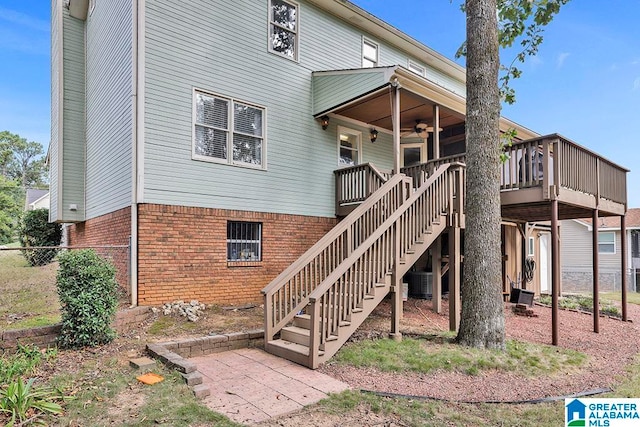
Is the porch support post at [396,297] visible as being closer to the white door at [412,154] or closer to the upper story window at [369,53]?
the white door at [412,154]

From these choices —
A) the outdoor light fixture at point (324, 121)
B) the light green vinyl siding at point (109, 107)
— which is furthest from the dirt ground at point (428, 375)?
the outdoor light fixture at point (324, 121)

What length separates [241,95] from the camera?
965 cm

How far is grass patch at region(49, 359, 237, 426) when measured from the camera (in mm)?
3619

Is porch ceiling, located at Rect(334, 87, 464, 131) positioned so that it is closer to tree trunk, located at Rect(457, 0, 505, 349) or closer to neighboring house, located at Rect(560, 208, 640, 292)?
tree trunk, located at Rect(457, 0, 505, 349)

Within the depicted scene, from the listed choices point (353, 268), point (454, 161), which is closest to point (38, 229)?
point (353, 268)

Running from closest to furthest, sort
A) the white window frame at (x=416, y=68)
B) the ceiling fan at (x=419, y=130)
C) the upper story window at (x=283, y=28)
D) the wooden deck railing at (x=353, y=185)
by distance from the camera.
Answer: the wooden deck railing at (x=353, y=185), the upper story window at (x=283, y=28), the ceiling fan at (x=419, y=130), the white window frame at (x=416, y=68)

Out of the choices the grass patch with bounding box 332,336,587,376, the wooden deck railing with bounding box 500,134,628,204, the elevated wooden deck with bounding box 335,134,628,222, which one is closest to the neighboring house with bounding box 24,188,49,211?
the elevated wooden deck with bounding box 335,134,628,222

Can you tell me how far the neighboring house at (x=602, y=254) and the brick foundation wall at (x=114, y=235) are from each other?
78.3 ft

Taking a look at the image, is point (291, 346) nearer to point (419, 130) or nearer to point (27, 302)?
point (27, 302)

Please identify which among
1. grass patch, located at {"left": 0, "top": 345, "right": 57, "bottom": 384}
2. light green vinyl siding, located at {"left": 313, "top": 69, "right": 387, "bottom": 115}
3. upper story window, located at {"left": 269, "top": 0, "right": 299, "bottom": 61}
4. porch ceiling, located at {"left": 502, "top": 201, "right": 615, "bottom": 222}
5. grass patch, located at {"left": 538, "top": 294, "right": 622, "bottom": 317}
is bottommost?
grass patch, located at {"left": 538, "top": 294, "right": 622, "bottom": 317}

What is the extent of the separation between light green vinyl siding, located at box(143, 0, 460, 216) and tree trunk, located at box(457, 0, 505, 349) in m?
5.12

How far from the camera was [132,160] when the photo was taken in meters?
7.93

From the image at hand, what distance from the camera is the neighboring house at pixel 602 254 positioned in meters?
22.5

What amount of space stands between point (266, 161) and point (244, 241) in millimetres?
2085
